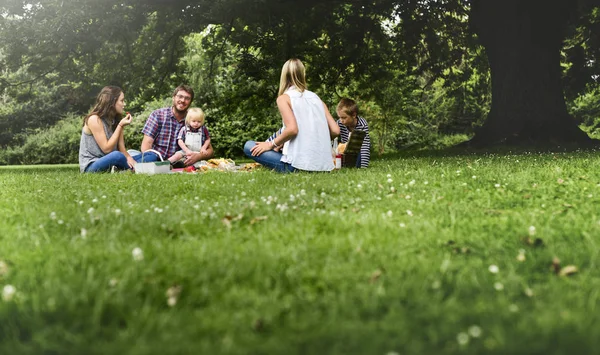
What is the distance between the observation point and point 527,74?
1634 centimetres

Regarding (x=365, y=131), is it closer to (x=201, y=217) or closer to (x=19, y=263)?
(x=201, y=217)

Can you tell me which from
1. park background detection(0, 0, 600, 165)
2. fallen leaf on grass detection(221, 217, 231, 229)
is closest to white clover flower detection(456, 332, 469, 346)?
fallen leaf on grass detection(221, 217, 231, 229)

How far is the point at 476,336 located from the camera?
85.0 inches

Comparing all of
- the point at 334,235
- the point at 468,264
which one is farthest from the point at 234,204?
the point at 468,264

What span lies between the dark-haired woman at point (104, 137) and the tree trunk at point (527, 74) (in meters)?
10.7

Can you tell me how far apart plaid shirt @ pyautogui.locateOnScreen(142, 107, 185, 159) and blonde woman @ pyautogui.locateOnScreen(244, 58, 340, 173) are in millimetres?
3072

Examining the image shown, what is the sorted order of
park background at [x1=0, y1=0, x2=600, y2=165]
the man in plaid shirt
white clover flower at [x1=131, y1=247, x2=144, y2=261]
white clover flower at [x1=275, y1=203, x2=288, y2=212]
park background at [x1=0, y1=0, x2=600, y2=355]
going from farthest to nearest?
1. park background at [x1=0, y1=0, x2=600, y2=165]
2. the man in plaid shirt
3. white clover flower at [x1=275, y1=203, x2=288, y2=212]
4. white clover flower at [x1=131, y1=247, x2=144, y2=261]
5. park background at [x1=0, y1=0, x2=600, y2=355]

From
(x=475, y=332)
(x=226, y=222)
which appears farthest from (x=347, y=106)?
(x=475, y=332)

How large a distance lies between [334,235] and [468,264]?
0.98 m

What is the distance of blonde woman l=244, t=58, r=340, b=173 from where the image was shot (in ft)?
28.7

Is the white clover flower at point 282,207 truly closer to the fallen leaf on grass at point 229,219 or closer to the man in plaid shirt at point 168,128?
the fallen leaf on grass at point 229,219

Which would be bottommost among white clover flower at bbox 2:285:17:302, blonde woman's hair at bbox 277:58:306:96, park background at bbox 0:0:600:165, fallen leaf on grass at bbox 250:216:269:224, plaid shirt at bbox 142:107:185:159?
fallen leaf on grass at bbox 250:216:269:224

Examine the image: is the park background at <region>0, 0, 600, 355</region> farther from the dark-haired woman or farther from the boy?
the boy

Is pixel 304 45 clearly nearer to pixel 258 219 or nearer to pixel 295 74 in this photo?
pixel 295 74
